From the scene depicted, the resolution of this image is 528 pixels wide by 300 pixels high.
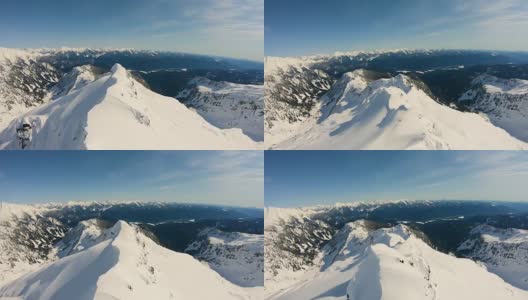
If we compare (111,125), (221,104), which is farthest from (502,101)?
(111,125)

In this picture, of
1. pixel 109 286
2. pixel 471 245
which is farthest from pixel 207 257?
pixel 471 245

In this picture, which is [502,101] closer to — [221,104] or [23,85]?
[221,104]

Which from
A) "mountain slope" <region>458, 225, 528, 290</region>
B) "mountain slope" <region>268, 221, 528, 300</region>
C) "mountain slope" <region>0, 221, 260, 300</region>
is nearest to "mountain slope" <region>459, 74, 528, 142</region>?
"mountain slope" <region>458, 225, 528, 290</region>

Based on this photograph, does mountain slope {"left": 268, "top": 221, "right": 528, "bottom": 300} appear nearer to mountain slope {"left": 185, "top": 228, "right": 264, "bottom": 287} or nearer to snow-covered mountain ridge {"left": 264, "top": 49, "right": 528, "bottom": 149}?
snow-covered mountain ridge {"left": 264, "top": 49, "right": 528, "bottom": 149}

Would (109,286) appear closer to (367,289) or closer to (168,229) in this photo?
(367,289)

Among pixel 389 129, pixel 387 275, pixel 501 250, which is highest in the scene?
pixel 389 129

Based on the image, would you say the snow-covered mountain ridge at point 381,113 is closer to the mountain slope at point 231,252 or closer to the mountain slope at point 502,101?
the mountain slope at point 502,101
